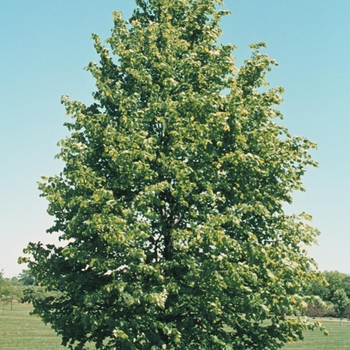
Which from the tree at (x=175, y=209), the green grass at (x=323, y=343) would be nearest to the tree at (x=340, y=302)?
the green grass at (x=323, y=343)

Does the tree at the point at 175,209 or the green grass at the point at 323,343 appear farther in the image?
the green grass at the point at 323,343

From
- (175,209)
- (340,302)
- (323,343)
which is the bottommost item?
(340,302)

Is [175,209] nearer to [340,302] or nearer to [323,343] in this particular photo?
[323,343]

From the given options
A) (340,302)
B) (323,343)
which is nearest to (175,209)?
(323,343)

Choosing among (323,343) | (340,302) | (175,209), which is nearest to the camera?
(175,209)

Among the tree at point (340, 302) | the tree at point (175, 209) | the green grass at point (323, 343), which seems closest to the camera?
the tree at point (175, 209)

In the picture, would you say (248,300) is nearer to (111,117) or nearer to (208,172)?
(208,172)

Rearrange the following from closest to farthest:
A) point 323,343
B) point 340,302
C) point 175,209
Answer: point 175,209
point 323,343
point 340,302

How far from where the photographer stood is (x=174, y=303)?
1200 cm

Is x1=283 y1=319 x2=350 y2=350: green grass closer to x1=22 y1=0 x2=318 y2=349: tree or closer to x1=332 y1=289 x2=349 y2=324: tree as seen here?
x1=22 y1=0 x2=318 y2=349: tree

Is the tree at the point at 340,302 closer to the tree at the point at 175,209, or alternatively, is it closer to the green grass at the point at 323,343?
the green grass at the point at 323,343

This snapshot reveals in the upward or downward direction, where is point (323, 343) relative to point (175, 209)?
downward

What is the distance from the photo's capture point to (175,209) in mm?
13078

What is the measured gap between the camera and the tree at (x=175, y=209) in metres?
11.3
